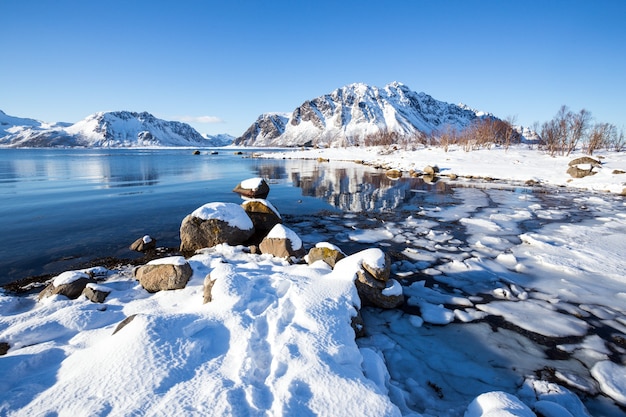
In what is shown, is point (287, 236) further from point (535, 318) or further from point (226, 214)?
point (535, 318)

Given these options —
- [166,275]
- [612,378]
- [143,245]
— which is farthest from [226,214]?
[612,378]

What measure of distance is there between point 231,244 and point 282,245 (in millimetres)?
2535

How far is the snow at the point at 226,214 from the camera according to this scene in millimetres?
10297

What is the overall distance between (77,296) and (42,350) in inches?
102

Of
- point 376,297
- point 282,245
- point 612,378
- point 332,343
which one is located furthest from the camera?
point 282,245

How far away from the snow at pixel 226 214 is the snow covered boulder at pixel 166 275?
11.2ft

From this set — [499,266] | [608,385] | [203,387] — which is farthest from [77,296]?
[499,266]

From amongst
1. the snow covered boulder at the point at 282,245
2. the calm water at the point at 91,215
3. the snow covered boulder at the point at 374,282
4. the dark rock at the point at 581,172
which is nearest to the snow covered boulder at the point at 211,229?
the calm water at the point at 91,215

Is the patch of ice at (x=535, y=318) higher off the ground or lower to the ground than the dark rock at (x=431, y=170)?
lower

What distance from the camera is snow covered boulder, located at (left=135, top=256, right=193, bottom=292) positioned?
657cm

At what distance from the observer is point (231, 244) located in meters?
10.2

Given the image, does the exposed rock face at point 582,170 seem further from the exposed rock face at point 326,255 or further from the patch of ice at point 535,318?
the exposed rock face at point 326,255

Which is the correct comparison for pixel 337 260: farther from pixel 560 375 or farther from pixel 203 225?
pixel 203 225

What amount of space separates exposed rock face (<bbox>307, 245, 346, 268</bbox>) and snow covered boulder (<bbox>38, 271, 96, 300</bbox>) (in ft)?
17.6
